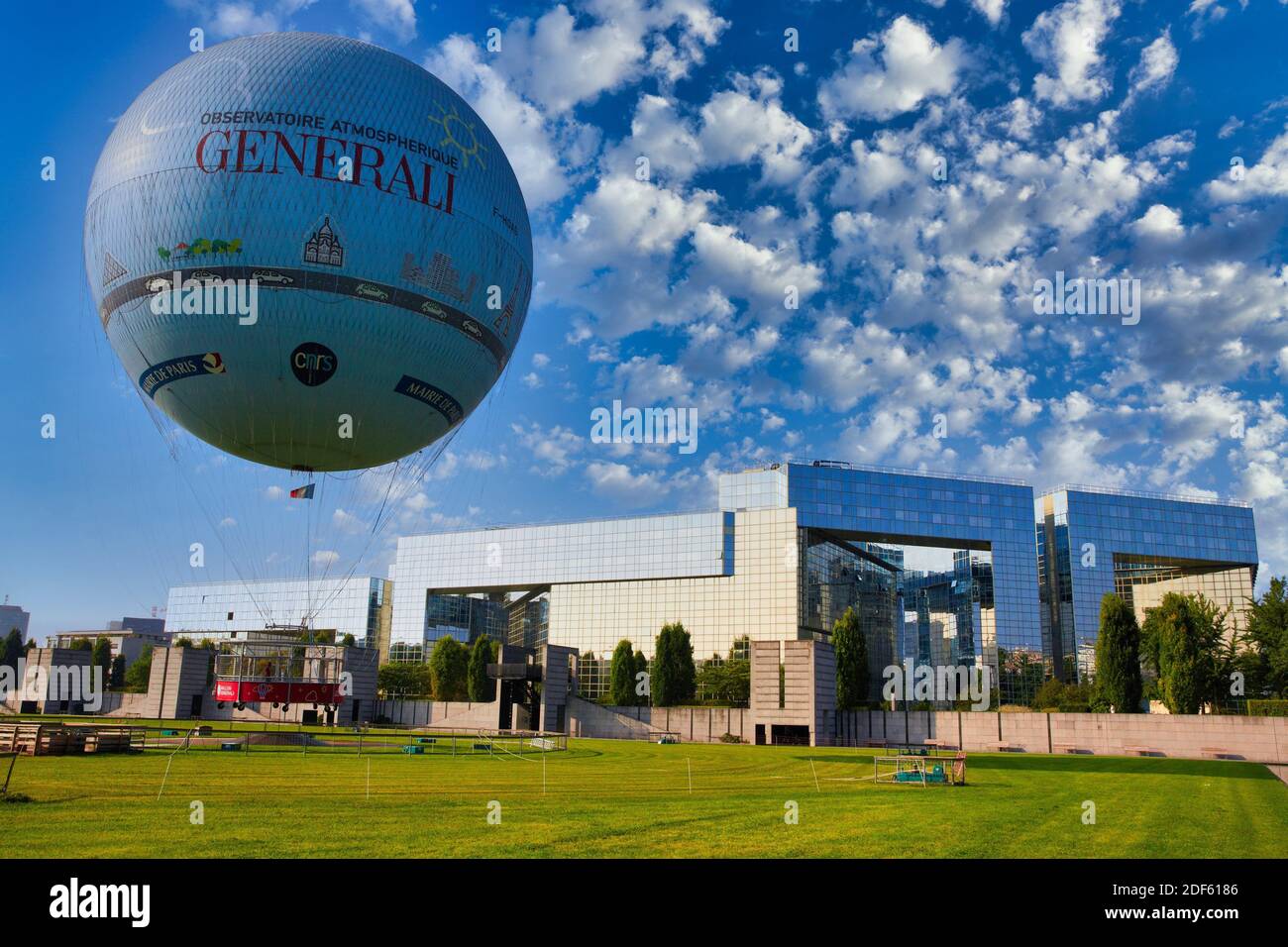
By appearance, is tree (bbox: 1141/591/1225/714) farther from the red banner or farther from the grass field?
the red banner

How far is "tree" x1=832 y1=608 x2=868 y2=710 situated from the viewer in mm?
85562

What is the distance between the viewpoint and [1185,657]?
6950 centimetres

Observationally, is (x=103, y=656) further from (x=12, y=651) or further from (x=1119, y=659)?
(x=1119, y=659)

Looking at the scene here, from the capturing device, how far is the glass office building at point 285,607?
175 meters

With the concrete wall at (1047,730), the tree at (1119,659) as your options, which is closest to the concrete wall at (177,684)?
the concrete wall at (1047,730)

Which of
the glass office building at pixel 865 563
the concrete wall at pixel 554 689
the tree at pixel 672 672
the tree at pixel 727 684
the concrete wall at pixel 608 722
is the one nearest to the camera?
the concrete wall at pixel 554 689

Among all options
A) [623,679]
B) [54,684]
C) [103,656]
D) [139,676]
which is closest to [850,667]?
[623,679]

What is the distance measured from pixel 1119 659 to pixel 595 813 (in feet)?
224

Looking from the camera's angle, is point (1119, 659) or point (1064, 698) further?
point (1064, 698)

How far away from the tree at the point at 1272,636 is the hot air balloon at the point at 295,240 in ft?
226

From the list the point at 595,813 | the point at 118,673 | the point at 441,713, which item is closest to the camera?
the point at 595,813

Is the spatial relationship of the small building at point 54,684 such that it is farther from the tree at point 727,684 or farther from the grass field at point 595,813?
the tree at point 727,684

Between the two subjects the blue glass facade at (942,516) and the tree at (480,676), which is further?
the blue glass facade at (942,516)
